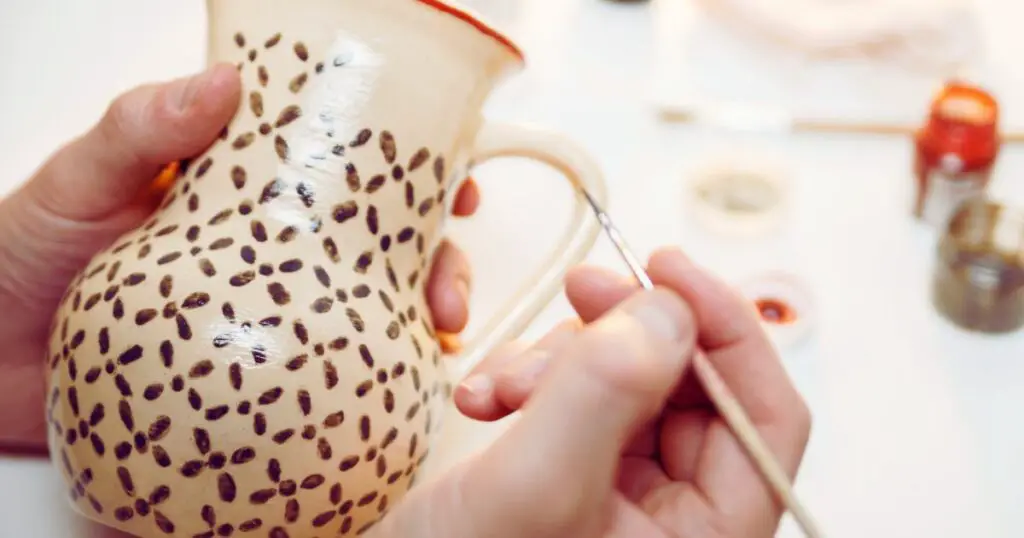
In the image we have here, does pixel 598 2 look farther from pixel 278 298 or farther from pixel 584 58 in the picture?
pixel 278 298

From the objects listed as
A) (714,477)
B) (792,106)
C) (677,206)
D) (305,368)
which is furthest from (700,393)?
(792,106)

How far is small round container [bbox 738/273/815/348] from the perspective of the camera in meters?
0.66

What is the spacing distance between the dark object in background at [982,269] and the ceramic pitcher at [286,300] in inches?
14.8

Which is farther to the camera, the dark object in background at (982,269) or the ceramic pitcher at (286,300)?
the dark object in background at (982,269)

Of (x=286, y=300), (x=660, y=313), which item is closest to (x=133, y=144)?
(x=286, y=300)

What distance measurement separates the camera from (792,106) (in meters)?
0.83

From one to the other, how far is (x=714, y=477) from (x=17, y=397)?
42cm

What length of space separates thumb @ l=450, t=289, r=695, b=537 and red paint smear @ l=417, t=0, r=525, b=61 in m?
0.16

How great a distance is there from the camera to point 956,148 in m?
0.72

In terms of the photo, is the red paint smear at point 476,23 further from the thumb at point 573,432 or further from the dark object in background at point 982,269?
the dark object in background at point 982,269

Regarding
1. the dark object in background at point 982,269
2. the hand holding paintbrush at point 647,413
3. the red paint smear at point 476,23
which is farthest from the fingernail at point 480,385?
the dark object in background at point 982,269

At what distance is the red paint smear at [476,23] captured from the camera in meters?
0.42

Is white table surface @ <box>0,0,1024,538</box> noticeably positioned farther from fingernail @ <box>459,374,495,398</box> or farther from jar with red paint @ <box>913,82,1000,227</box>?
fingernail @ <box>459,374,495,398</box>

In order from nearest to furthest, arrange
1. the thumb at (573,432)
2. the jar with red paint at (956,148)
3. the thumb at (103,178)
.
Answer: the thumb at (573,432)
the thumb at (103,178)
the jar with red paint at (956,148)
